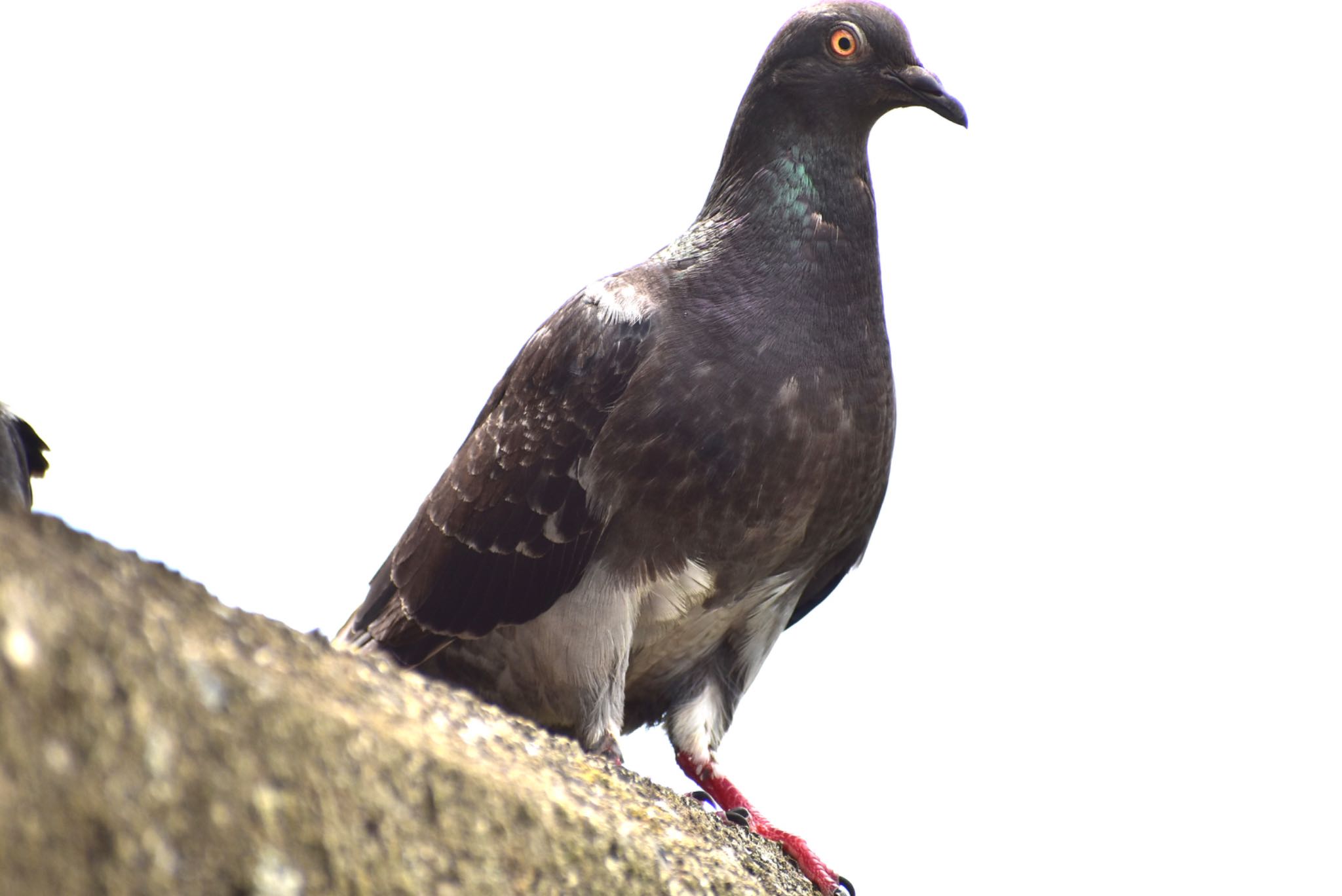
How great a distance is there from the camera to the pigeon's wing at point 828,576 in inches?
321

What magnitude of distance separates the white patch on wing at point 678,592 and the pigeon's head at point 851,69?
8.51 feet

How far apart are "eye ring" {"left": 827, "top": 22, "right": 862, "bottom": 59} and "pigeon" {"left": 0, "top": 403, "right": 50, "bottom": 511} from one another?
4524mm

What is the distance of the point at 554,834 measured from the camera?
382 cm

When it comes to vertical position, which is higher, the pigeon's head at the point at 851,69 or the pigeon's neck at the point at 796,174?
the pigeon's head at the point at 851,69

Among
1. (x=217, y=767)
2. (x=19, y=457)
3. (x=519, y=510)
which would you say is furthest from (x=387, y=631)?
(x=217, y=767)

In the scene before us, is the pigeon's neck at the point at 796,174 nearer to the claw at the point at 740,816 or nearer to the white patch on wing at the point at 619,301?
the white patch on wing at the point at 619,301

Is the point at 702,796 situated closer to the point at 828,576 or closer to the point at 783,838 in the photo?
the point at 783,838

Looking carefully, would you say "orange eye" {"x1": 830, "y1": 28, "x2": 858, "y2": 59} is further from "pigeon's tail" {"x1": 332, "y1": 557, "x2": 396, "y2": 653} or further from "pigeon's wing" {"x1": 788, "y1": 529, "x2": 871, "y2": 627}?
"pigeon's tail" {"x1": 332, "y1": 557, "x2": 396, "y2": 653}

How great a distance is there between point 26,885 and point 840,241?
5.79 metres

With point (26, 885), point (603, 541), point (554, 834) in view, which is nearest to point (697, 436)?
point (603, 541)

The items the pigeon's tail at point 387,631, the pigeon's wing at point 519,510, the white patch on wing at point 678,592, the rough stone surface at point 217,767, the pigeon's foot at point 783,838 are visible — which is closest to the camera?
the rough stone surface at point 217,767

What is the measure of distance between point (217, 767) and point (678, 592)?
4.21 m

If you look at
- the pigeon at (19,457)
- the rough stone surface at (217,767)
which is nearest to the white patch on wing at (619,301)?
the pigeon at (19,457)

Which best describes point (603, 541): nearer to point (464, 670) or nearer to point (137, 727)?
point (464, 670)
